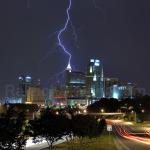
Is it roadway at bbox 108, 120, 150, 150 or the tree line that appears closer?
the tree line

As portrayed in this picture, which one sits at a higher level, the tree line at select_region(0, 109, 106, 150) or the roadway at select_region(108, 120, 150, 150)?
the tree line at select_region(0, 109, 106, 150)

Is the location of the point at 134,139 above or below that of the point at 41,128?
below

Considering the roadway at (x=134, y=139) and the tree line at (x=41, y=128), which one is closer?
the tree line at (x=41, y=128)

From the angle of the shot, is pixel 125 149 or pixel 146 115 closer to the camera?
pixel 125 149

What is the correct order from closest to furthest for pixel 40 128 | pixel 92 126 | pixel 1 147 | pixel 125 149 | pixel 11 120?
pixel 1 147 → pixel 11 120 → pixel 40 128 → pixel 125 149 → pixel 92 126

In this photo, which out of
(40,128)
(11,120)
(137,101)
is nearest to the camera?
(11,120)

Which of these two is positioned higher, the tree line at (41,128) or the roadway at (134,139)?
the tree line at (41,128)

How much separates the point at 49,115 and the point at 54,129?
1.33 m

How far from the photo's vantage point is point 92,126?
46.8m

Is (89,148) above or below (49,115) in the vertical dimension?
below

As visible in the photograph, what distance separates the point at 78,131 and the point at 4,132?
26249mm

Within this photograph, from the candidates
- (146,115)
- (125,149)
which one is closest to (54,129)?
(125,149)

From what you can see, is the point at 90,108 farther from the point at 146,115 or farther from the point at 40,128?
the point at 40,128

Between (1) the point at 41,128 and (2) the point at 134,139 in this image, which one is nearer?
(1) the point at 41,128
